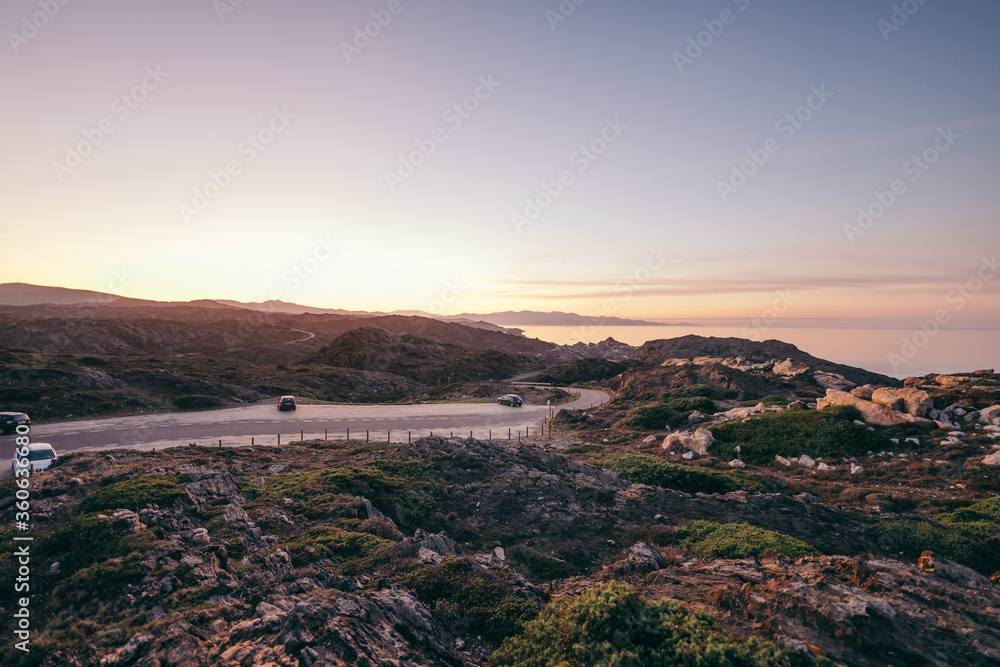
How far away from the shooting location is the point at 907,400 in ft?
91.4

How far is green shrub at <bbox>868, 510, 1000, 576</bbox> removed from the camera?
1281 centimetres

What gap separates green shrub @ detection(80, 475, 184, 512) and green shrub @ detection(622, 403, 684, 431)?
29944mm

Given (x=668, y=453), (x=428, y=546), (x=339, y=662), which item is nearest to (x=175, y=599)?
(x=339, y=662)

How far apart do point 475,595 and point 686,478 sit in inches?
524

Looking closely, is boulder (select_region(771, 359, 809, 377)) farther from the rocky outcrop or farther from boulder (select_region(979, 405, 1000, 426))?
the rocky outcrop

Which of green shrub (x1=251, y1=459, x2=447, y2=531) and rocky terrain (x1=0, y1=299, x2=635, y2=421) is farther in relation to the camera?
rocky terrain (x1=0, y1=299, x2=635, y2=421)

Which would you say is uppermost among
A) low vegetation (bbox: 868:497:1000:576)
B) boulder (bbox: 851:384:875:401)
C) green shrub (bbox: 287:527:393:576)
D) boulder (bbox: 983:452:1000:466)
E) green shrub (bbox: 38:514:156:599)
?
boulder (bbox: 851:384:875:401)

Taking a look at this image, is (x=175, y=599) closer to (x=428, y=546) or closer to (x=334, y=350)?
(x=428, y=546)

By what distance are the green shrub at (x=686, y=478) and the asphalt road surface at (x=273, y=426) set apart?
13336 millimetres

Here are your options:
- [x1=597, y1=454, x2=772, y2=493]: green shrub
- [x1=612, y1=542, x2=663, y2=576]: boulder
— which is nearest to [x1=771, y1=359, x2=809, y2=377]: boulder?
[x1=597, y1=454, x2=772, y2=493]: green shrub

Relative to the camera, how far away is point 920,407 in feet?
88.9

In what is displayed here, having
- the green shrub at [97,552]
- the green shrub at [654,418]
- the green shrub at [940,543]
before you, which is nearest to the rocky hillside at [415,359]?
the green shrub at [654,418]

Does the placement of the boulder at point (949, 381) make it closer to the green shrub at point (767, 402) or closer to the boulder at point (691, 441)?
the green shrub at point (767, 402)

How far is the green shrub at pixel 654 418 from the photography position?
35.0m
